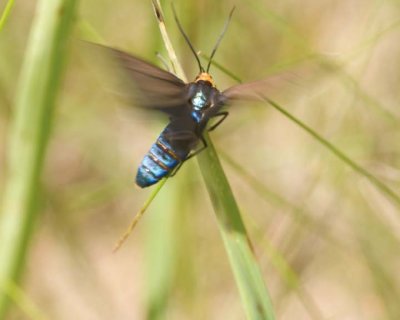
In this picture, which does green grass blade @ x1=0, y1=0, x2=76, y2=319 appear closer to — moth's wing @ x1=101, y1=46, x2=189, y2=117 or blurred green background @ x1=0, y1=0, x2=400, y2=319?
moth's wing @ x1=101, y1=46, x2=189, y2=117

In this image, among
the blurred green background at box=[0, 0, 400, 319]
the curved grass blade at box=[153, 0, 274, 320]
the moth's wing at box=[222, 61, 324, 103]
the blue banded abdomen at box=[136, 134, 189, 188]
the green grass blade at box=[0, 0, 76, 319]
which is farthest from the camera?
the blurred green background at box=[0, 0, 400, 319]

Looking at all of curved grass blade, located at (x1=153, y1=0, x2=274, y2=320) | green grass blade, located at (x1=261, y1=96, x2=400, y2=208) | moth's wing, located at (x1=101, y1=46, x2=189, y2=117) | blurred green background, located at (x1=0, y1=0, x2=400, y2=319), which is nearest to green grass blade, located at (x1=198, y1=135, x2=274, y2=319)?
curved grass blade, located at (x1=153, y1=0, x2=274, y2=320)

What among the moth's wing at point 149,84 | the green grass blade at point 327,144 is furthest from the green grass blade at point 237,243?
the moth's wing at point 149,84

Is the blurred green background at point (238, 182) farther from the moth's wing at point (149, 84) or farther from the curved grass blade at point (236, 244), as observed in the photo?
the curved grass blade at point (236, 244)

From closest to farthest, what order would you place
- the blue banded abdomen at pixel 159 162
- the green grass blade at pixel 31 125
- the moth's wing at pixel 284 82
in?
the moth's wing at pixel 284 82, the green grass blade at pixel 31 125, the blue banded abdomen at pixel 159 162

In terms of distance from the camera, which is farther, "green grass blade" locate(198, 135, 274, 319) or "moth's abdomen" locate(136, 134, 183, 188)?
"moth's abdomen" locate(136, 134, 183, 188)

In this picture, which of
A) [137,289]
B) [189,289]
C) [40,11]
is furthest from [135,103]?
[137,289]

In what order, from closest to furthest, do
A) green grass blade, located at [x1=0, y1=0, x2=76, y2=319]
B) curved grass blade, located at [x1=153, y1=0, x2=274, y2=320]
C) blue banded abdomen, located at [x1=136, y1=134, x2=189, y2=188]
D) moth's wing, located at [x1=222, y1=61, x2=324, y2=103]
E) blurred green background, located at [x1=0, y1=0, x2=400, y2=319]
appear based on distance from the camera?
curved grass blade, located at [x1=153, y1=0, x2=274, y2=320], moth's wing, located at [x1=222, y1=61, x2=324, y2=103], green grass blade, located at [x1=0, y1=0, x2=76, y2=319], blue banded abdomen, located at [x1=136, y1=134, x2=189, y2=188], blurred green background, located at [x1=0, y1=0, x2=400, y2=319]
